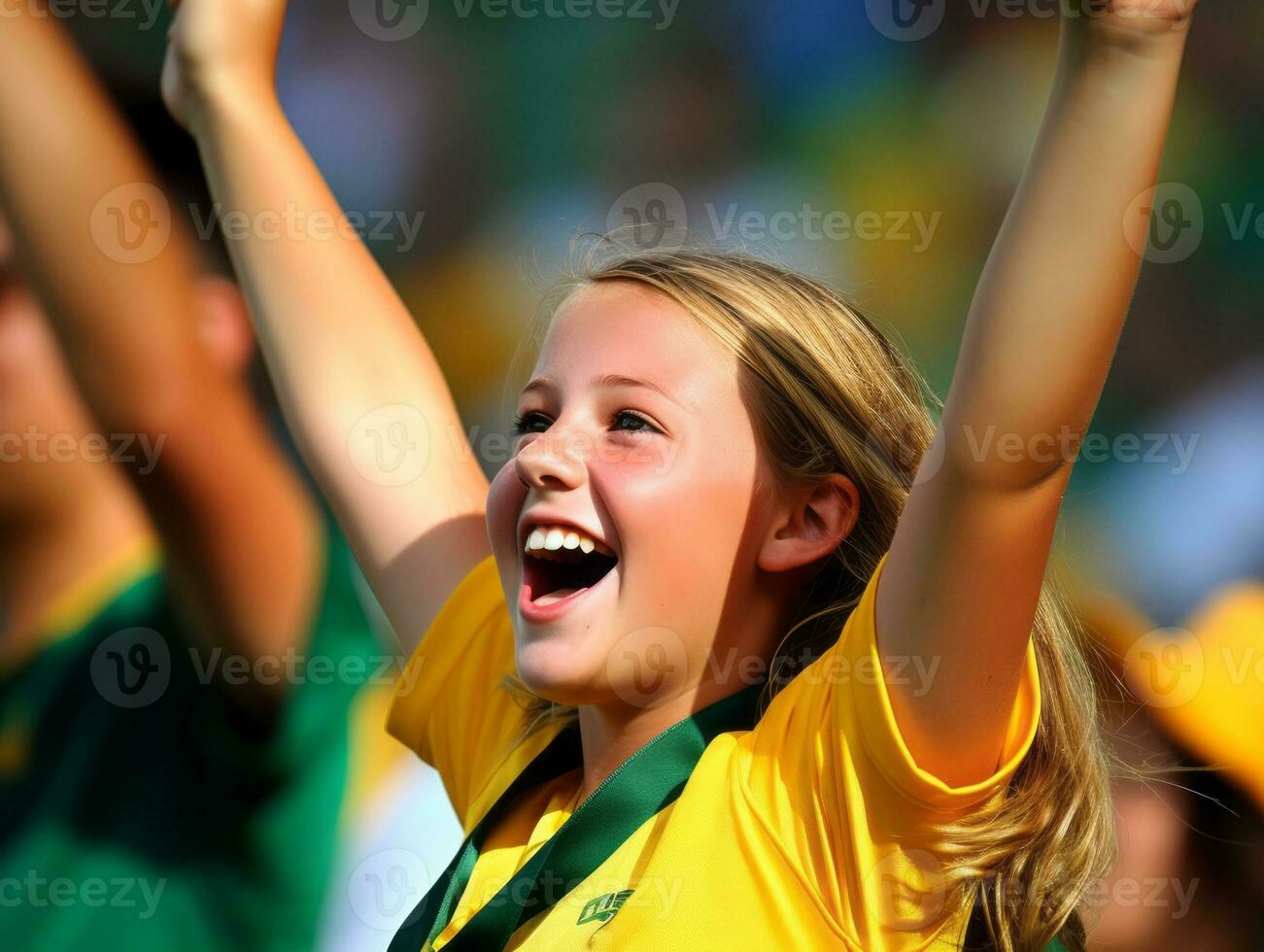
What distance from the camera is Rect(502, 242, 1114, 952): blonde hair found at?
3.36ft

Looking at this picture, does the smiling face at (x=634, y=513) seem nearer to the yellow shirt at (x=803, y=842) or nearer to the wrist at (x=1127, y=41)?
the yellow shirt at (x=803, y=842)

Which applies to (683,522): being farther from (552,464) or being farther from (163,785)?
(163,785)

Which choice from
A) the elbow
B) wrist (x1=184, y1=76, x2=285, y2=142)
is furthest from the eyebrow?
wrist (x1=184, y1=76, x2=285, y2=142)

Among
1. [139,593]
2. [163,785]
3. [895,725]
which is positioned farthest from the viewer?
[139,593]

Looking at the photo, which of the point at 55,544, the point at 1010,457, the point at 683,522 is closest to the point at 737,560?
the point at 683,522

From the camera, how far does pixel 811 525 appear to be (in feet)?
3.84

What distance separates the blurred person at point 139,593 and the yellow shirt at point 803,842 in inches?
34.4

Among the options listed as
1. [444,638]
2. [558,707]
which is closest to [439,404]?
[444,638]

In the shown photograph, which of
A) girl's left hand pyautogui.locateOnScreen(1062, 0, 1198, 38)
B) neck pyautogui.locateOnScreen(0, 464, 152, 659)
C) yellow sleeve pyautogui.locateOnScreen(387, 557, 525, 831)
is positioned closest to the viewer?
girl's left hand pyautogui.locateOnScreen(1062, 0, 1198, 38)

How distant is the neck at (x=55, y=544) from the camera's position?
1.99 meters

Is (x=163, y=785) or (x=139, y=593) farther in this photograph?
(x=139, y=593)

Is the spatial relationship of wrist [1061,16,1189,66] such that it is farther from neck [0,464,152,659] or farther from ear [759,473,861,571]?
neck [0,464,152,659]

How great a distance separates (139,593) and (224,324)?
420 mm

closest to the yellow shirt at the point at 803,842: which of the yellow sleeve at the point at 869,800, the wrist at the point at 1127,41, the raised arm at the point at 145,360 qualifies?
the yellow sleeve at the point at 869,800
